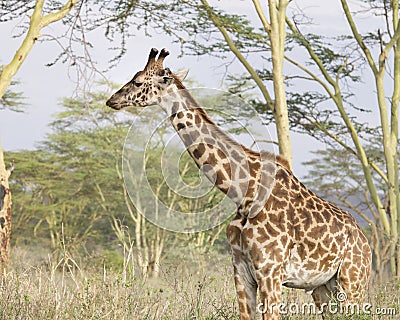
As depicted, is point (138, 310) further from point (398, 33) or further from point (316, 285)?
point (398, 33)

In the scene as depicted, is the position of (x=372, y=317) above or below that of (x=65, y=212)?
above

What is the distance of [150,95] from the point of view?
4.09m

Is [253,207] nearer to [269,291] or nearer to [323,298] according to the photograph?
[269,291]

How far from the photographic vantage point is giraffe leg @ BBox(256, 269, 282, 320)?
13.2 feet

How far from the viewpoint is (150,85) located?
4090 mm

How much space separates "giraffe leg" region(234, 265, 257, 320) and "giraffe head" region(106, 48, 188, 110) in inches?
42.1

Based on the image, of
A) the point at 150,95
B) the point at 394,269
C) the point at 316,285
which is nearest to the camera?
the point at 150,95

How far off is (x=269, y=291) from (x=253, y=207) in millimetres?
472

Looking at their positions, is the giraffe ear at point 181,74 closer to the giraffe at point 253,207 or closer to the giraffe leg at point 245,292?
the giraffe at point 253,207

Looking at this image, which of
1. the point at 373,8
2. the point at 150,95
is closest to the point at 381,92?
the point at 373,8

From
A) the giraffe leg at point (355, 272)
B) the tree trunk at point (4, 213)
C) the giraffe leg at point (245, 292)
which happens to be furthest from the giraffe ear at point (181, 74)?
the tree trunk at point (4, 213)

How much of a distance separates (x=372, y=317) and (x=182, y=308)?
1.22m

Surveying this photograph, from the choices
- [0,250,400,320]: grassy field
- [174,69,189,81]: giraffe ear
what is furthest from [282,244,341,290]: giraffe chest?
[174,69,189,81]: giraffe ear

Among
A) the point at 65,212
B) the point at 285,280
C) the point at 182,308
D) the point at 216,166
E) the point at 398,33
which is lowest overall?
the point at 65,212
